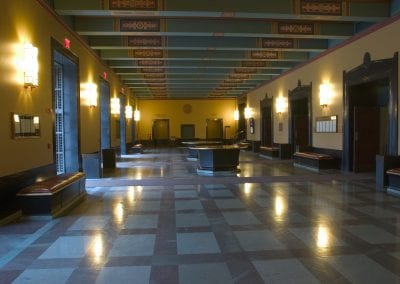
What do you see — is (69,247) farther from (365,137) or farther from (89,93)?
(365,137)

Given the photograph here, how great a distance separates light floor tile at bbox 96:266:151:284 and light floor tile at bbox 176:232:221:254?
22.8 inches

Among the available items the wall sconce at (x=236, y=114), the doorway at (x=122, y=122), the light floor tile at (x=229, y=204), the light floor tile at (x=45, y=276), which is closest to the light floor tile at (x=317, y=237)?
the light floor tile at (x=229, y=204)

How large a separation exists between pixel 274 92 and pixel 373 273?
1342 cm

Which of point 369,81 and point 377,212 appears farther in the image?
point 369,81

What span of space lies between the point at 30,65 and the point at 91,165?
3770 millimetres

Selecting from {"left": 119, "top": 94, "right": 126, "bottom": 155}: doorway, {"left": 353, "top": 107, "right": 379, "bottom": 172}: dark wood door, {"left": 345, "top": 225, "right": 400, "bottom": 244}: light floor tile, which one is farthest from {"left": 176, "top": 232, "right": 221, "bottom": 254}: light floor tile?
{"left": 119, "top": 94, "right": 126, "bottom": 155}: doorway

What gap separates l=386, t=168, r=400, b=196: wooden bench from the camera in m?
6.80

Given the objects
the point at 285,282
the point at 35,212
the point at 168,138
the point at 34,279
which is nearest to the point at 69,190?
the point at 35,212

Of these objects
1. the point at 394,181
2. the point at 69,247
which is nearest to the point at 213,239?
A: the point at 69,247

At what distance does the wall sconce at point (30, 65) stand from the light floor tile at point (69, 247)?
264 centimetres

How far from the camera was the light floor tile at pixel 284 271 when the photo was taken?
10.1 feet

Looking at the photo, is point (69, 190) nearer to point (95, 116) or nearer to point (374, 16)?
point (95, 116)

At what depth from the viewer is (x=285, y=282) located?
119 inches

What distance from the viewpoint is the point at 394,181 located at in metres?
6.95
